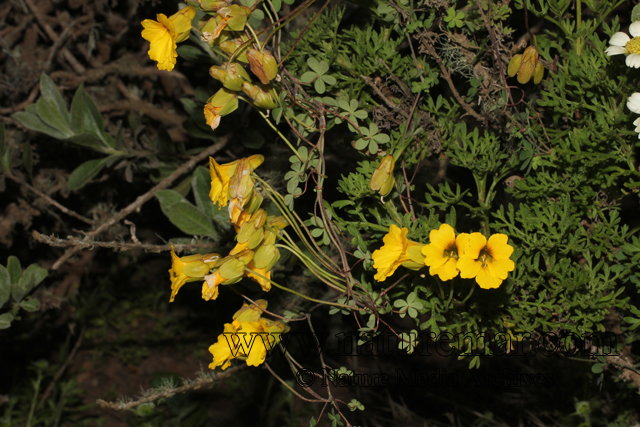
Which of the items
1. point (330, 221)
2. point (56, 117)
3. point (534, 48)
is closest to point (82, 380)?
point (56, 117)

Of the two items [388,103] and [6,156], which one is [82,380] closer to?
[6,156]

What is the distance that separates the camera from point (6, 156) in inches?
59.9

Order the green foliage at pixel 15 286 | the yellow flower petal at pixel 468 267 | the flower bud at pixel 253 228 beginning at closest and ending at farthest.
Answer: the yellow flower petal at pixel 468 267, the flower bud at pixel 253 228, the green foliage at pixel 15 286

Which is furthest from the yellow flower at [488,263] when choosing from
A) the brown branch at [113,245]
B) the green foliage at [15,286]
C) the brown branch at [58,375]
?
the brown branch at [58,375]

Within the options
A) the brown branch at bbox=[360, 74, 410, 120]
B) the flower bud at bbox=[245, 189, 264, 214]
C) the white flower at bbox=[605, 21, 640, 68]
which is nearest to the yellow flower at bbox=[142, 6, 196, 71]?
the flower bud at bbox=[245, 189, 264, 214]

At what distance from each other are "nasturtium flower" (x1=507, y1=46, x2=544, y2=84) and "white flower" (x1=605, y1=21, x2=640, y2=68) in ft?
0.40

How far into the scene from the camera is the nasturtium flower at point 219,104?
0.94 m

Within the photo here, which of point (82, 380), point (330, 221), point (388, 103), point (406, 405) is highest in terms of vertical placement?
point (388, 103)

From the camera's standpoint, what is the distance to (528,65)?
3.02 ft

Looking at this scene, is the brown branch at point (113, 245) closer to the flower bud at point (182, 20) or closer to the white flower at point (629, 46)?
the flower bud at point (182, 20)

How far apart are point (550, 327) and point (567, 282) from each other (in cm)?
16

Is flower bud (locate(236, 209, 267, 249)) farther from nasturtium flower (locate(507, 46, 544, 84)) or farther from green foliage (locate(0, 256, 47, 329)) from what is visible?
green foliage (locate(0, 256, 47, 329))

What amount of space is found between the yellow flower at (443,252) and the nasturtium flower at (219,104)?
469mm

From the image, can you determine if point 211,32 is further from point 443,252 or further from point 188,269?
point 443,252
